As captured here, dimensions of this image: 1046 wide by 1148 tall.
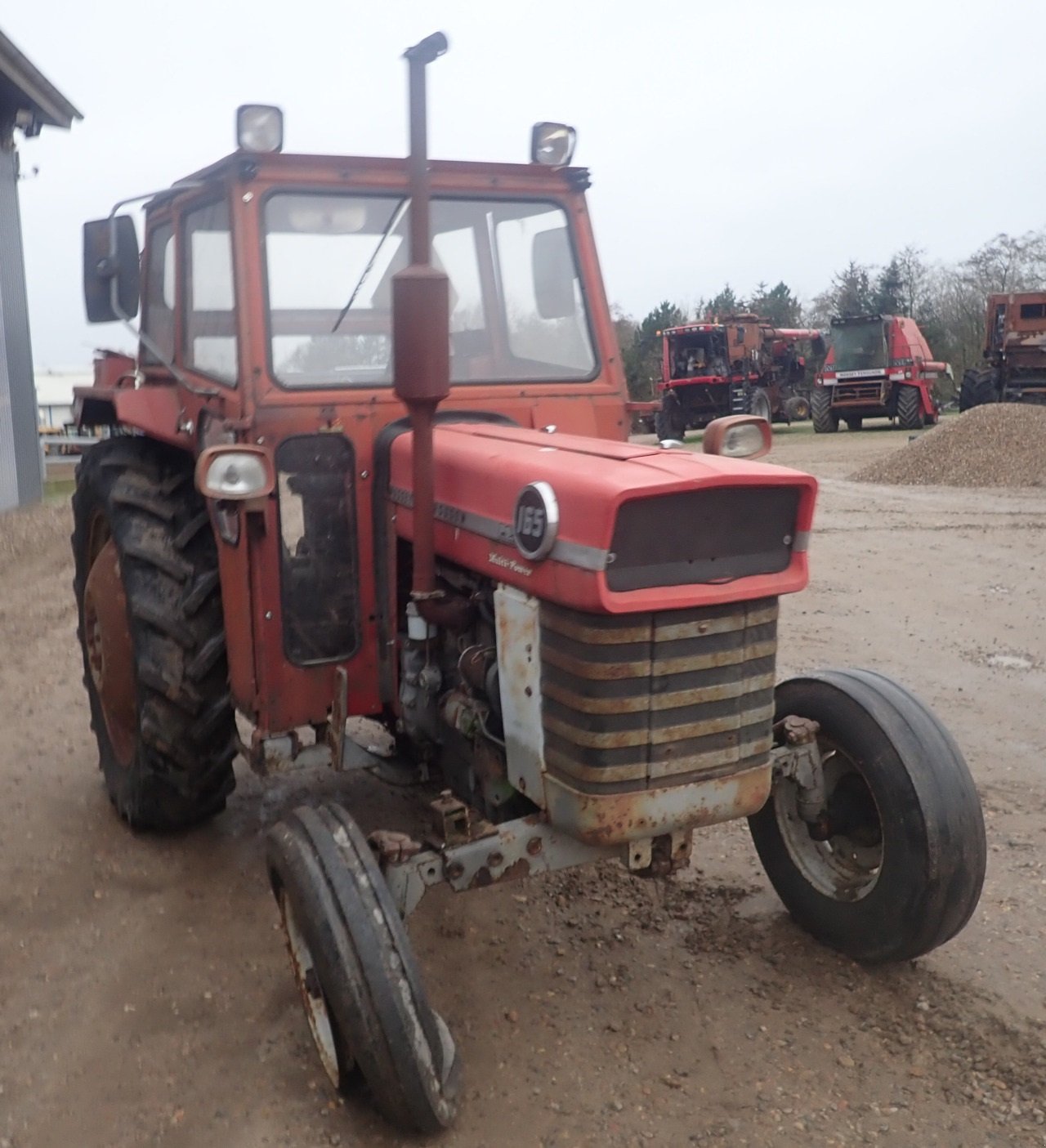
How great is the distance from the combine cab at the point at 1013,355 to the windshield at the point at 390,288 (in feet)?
68.5

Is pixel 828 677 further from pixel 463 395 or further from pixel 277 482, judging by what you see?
pixel 277 482

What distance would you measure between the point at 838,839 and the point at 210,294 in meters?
2.56

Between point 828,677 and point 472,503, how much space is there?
1.19 meters

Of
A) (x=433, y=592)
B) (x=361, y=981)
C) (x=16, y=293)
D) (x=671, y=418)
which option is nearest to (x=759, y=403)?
(x=671, y=418)

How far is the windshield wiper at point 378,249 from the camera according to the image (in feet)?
11.6

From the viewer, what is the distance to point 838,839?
137 inches

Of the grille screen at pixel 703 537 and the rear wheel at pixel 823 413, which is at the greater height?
the grille screen at pixel 703 537

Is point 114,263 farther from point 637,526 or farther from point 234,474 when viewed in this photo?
point 637,526

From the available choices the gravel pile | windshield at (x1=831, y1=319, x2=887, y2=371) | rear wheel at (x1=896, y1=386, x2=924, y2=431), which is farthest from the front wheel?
windshield at (x1=831, y1=319, x2=887, y2=371)

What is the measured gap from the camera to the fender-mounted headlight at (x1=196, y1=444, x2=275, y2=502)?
10.1 ft

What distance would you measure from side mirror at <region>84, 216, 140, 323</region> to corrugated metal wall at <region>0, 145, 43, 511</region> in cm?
1053

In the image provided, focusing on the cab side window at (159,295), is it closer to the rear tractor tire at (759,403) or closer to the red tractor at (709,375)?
the red tractor at (709,375)

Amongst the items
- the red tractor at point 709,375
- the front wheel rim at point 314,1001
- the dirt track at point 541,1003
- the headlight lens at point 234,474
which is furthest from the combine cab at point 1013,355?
the front wheel rim at point 314,1001

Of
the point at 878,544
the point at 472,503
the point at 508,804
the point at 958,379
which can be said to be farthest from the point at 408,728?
the point at 958,379
